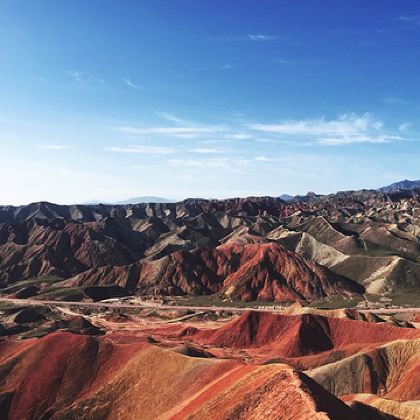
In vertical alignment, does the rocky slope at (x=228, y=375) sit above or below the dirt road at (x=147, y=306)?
above

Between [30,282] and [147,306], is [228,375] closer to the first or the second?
[147,306]

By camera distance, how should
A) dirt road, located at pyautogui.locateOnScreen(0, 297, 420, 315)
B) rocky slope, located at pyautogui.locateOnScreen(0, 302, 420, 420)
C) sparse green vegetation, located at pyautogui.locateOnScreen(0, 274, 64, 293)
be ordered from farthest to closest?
sparse green vegetation, located at pyautogui.locateOnScreen(0, 274, 64, 293) < dirt road, located at pyautogui.locateOnScreen(0, 297, 420, 315) < rocky slope, located at pyautogui.locateOnScreen(0, 302, 420, 420)

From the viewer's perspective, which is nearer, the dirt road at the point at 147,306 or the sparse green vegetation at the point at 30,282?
the dirt road at the point at 147,306

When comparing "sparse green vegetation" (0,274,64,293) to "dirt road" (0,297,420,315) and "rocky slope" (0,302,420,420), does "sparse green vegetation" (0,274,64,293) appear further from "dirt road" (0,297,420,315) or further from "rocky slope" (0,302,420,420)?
"rocky slope" (0,302,420,420)

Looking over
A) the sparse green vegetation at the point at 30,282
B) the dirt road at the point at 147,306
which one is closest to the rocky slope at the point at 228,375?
the dirt road at the point at 147,306

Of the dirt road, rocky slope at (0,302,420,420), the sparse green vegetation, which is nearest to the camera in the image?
rocky slope at (0,302,420,420)

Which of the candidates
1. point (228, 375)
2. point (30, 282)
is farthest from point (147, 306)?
point (228, 375)

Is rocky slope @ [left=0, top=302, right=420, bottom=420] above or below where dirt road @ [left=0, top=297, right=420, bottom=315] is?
above

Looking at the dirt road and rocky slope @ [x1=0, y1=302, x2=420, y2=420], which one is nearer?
A: rocky slope @ [x1=0, y1=302, x2=420, y2=420]

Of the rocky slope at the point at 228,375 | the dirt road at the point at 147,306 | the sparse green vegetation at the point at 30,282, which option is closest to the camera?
the rocky slope at the point at 228,375

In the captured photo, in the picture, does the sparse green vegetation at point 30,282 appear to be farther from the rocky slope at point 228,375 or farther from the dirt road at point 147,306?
the rocky slope at point 228,375

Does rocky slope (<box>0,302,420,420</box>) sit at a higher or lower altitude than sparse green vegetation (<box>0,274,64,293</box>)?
higher

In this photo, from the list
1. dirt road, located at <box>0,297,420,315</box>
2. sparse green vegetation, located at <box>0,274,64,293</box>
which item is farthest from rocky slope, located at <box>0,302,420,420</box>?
sparse green vegetation, located at <box>0,274,64,293</box>
